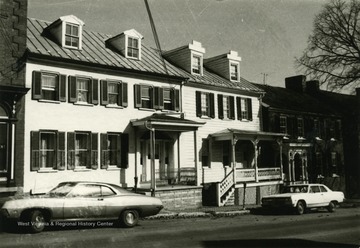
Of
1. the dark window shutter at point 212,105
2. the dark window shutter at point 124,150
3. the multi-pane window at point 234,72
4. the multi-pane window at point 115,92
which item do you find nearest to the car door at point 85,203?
the dark window shutter at point 124,150

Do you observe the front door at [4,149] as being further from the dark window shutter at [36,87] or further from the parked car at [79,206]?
the parked car at [79,206]

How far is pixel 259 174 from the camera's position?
25750mm

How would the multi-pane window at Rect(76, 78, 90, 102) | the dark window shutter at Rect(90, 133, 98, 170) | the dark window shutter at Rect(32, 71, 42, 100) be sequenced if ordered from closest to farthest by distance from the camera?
the dark window shutter at Rect(32, 71, 42, 100) → the dark window shutter at Rect(90, 133, 98, 170) → the multi-pane window at Rect(76, 78, 90, 102)

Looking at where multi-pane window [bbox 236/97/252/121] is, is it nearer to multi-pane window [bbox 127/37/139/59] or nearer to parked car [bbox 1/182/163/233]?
multi-pane window [bbox 127/37/139/59]

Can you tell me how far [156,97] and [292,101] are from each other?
1606 centimetres

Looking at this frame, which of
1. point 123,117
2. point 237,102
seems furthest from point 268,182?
point 123,117

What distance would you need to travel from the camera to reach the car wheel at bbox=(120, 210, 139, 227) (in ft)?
42.4

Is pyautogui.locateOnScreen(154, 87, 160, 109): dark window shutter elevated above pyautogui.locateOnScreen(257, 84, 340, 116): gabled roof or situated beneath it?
situated beneath

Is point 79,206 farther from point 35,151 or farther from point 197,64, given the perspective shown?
point 197,64

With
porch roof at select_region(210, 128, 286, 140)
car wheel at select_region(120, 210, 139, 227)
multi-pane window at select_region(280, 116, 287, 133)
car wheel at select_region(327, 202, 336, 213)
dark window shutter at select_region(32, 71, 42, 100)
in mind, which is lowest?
car wheel at select_region(327, 202, 336, 213)

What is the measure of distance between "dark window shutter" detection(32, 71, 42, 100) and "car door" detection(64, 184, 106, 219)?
651 centimetres

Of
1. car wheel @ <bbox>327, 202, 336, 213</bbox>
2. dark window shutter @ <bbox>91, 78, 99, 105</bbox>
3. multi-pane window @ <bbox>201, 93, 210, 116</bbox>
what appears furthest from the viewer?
multi-pane window @ <bbox>201, 93, 210, 116</bbox>

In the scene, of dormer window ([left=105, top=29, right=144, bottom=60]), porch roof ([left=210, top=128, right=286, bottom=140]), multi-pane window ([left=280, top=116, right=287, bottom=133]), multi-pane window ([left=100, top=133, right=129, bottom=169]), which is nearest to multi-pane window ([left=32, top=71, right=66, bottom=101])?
multi-pane window ([left=100, top=133, right=129, bottom=169])

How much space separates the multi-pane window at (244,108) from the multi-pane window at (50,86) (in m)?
12.7
